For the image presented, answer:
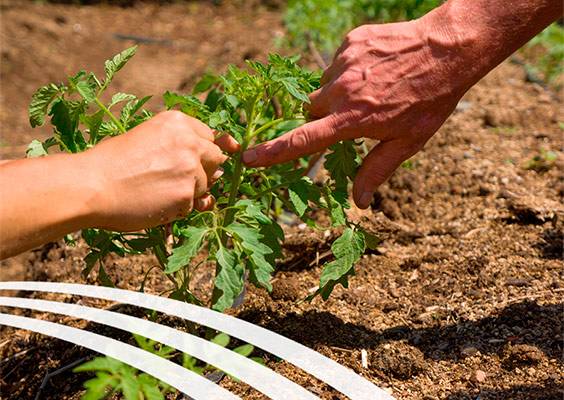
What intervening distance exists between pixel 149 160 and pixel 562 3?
1550mm

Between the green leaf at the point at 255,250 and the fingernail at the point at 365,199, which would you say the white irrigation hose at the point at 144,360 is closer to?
the green leaf at the point at 255,250

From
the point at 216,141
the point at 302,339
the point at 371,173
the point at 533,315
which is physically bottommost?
the point at 533,315

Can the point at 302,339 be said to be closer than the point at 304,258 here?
Yes

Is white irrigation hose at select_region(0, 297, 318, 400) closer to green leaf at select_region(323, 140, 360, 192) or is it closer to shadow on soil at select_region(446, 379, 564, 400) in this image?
shadow on soil at select_region(446, 379, 564, 400)

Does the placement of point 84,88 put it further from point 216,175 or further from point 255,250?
point 255,250

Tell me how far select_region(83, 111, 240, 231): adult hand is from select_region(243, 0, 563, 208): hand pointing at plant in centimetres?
25

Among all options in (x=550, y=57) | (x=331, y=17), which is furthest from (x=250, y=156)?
(x=550, y=57)

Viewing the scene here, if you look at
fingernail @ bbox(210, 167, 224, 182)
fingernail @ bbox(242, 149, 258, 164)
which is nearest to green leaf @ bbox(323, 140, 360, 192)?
fingernail @ bbox(242, 149, 258, 164)

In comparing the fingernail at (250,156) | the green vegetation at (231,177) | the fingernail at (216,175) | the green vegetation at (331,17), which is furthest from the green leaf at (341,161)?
the green vegetation at (331,17)

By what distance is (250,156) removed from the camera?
69.8 inches

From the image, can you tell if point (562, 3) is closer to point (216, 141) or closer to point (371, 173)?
point (371, 173)

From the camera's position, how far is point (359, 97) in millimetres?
1788

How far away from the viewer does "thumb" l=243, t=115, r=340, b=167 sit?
5.81 ft

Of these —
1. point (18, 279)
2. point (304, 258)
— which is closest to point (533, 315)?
point (304, 258)
